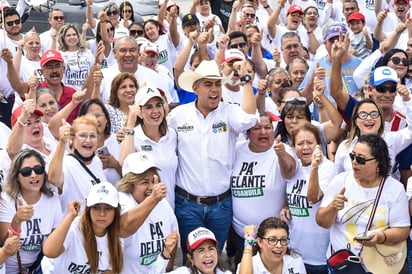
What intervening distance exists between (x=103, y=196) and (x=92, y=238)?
329 mm

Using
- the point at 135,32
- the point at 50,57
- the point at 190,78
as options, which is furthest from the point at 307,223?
the point at 135,32

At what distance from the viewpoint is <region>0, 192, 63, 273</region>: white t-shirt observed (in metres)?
6.11

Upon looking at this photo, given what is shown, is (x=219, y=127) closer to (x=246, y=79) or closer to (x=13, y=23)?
(x=246, y=79)

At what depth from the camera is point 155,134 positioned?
22.6ft

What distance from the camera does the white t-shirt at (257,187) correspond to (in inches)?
269

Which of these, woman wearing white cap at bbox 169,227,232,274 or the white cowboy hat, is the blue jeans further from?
the white cowboy hat

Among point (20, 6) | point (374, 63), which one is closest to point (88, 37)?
point (20, 6)

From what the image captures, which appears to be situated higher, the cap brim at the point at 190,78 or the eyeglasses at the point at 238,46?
the eyeglasses at the point at 238,46

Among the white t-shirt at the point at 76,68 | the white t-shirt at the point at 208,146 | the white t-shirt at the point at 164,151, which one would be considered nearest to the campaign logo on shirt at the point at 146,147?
the white t-shirt at the point at 164,151

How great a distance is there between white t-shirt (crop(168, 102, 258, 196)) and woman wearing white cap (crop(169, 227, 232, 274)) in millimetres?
788

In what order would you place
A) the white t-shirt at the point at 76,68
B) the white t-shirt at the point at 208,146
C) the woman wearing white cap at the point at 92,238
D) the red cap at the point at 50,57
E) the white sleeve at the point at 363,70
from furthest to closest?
the white t-shirt at the point at 76,68 < the white sleeve at the point at 363,70 < the red cap at the point at 50,57 < the white t-shirt at the point at 208,146 < the woman wearing white cap at the point at 92,238

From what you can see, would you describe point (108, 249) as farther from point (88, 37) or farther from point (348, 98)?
point (88, 37)

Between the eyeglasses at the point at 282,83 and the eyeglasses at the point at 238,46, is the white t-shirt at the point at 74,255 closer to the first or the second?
the eyeglasses at the point at 282,83

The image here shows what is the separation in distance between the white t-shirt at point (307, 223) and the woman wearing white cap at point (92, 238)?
1550mm
